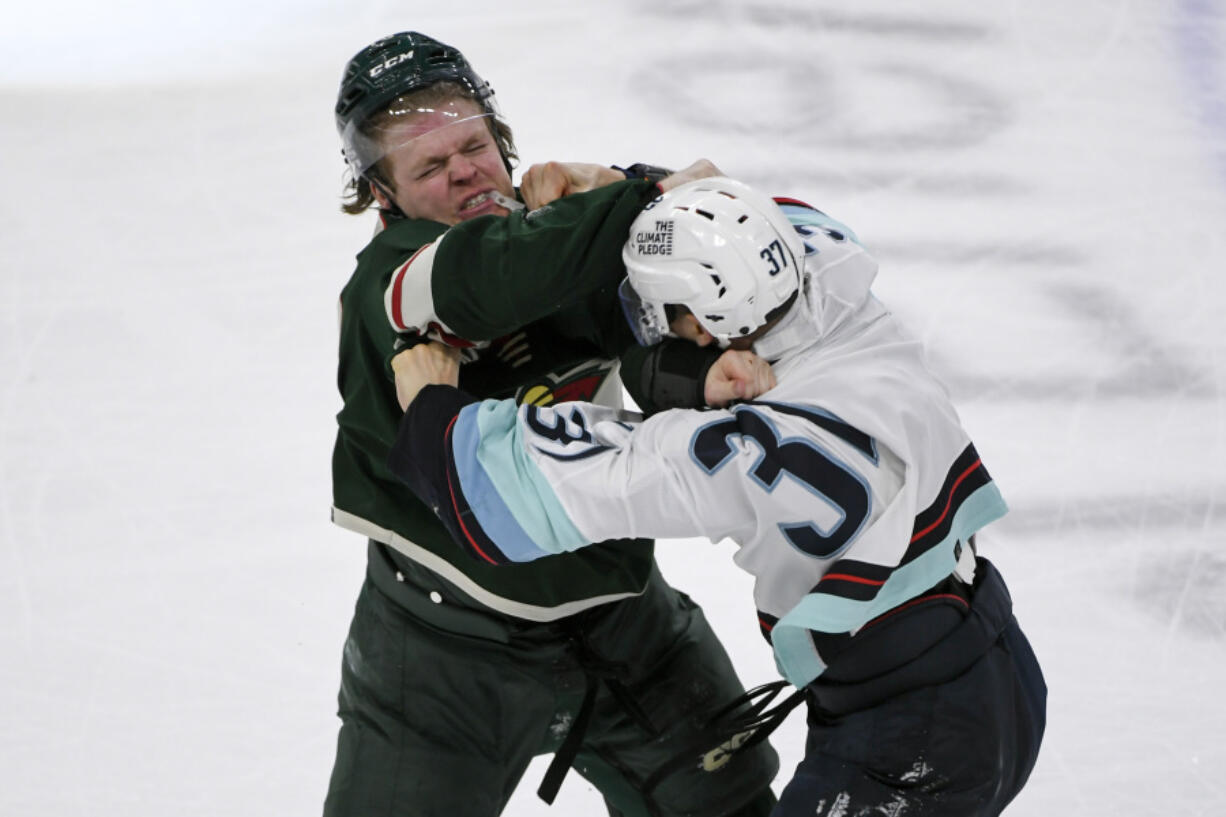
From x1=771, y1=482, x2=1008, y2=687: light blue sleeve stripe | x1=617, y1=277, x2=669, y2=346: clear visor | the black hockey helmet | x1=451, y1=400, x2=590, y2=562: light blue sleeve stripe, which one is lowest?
x1=771, y1=482, x2=1008, y2=687: light blue sleeve stripe

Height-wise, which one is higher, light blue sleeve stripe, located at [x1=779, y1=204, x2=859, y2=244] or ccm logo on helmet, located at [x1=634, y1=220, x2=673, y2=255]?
ccm logo on helmet, located at [x1=634, y1=220, x2=673, y2=255]

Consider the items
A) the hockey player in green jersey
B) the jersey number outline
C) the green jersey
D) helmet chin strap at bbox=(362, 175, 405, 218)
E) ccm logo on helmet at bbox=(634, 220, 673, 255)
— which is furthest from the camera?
helmet chin strap at bbox=(362, 175, 405, 218)

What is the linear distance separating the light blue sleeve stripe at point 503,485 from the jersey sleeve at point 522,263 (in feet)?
0.53

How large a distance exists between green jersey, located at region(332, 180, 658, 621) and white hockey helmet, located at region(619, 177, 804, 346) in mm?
114

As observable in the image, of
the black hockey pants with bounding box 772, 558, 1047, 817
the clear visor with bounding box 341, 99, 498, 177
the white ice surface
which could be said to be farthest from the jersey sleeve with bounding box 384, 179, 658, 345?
the white ice surface

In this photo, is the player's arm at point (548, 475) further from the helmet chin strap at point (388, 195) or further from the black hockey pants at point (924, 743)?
the helmet chin strap at point (388, 195)

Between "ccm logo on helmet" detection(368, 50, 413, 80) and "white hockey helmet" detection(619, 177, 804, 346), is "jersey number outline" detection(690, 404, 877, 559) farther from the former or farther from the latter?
"ccm logo on helmet" detection(368, 50, 413, 80)

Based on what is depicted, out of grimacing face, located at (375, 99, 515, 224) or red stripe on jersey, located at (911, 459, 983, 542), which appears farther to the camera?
grimacing face, located at (375, 99, 515, 224)

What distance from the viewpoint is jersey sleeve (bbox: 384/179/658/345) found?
6.89ft

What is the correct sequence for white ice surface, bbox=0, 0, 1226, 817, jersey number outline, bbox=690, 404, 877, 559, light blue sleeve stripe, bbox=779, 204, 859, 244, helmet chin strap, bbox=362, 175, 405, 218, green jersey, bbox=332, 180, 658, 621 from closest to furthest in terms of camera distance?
jersey number outline, bbox=690, 404, 877, 559 < green jersey, bbox=332, 180, 658, 621 < light blue sleeve stripe, bbox=779, 204, 859, 244 < helmet chin strap, bbox=362, 175, 405, 218 < white ice surface, bbox=0, 0, 1226, 817

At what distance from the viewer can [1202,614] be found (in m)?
3.56

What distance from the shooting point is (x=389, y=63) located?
246 centimetres

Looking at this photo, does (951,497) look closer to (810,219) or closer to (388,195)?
(810,219)

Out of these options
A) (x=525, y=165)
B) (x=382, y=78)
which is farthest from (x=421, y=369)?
(x=525, y=165)
